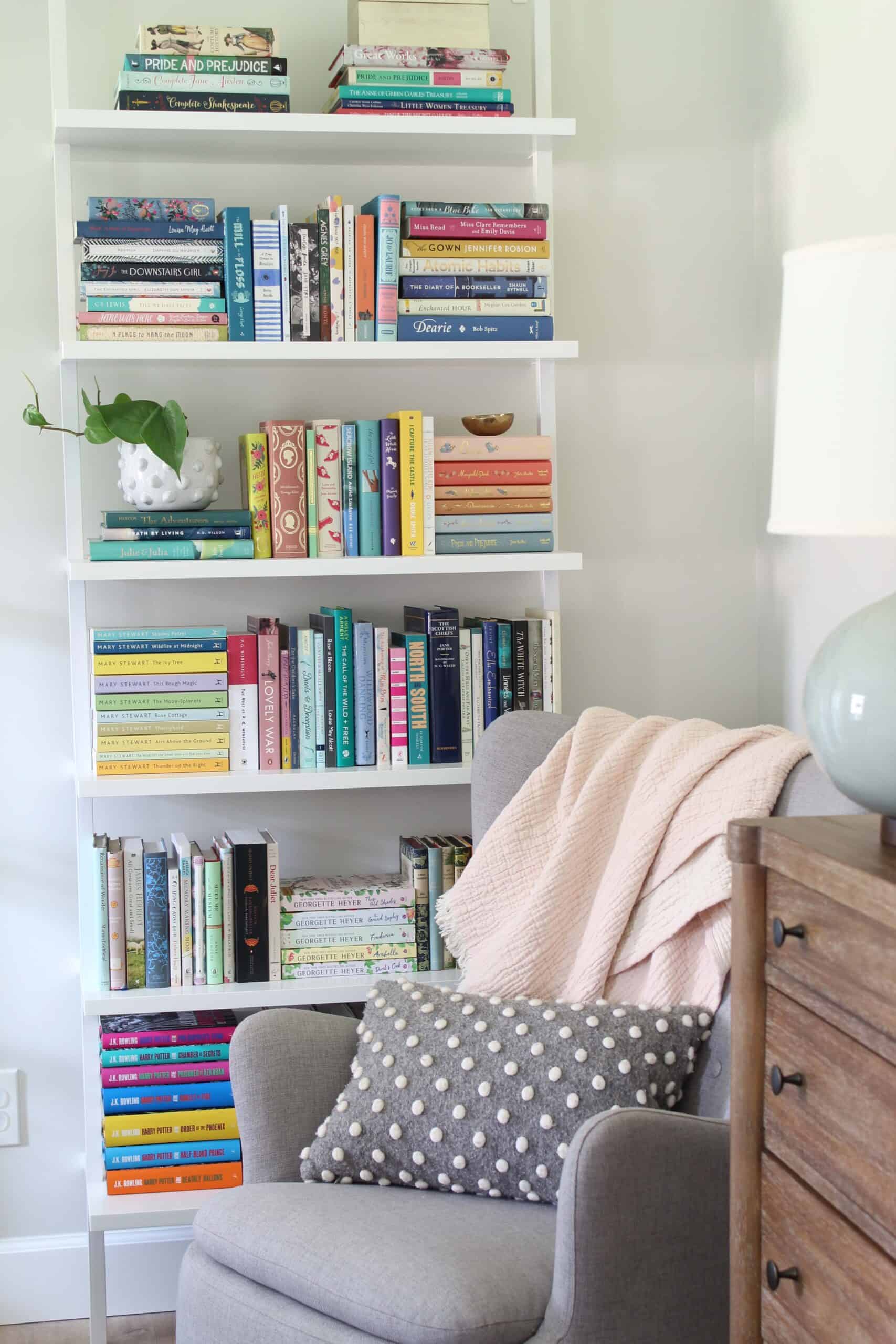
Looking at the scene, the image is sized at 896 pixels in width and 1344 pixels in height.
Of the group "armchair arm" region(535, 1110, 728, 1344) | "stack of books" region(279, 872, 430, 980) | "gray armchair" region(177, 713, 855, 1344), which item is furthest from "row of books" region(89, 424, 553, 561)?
"armchair arm" region(535, 1110, 728, 1344)

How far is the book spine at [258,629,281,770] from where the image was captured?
2.15 meters

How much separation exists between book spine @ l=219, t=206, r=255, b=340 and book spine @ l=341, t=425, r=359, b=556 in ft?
0.70

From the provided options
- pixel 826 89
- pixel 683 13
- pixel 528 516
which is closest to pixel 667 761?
pixel 528 516

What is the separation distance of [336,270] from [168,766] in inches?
32.6

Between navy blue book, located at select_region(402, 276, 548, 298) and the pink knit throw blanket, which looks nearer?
the pink knit throw blanket

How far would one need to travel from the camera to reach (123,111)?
6.67 feet

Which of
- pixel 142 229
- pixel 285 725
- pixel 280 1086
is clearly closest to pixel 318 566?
pixel 285 725

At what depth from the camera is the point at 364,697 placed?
2193 mm

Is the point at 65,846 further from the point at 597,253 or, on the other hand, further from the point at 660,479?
the point at 597,253

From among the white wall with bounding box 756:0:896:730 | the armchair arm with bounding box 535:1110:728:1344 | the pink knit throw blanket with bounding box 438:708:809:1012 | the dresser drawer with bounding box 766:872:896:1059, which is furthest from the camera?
the white wall with bounding box 756:0:896:730

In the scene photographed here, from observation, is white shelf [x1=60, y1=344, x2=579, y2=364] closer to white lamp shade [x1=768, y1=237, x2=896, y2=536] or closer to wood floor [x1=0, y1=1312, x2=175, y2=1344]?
white lamp shade [x1=768, y1=237, x2=896, y2=536]

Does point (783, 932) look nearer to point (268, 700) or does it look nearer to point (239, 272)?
point (268, 700)

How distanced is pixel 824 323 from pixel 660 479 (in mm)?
1438

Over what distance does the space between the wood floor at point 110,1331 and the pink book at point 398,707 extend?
3.45 ft
